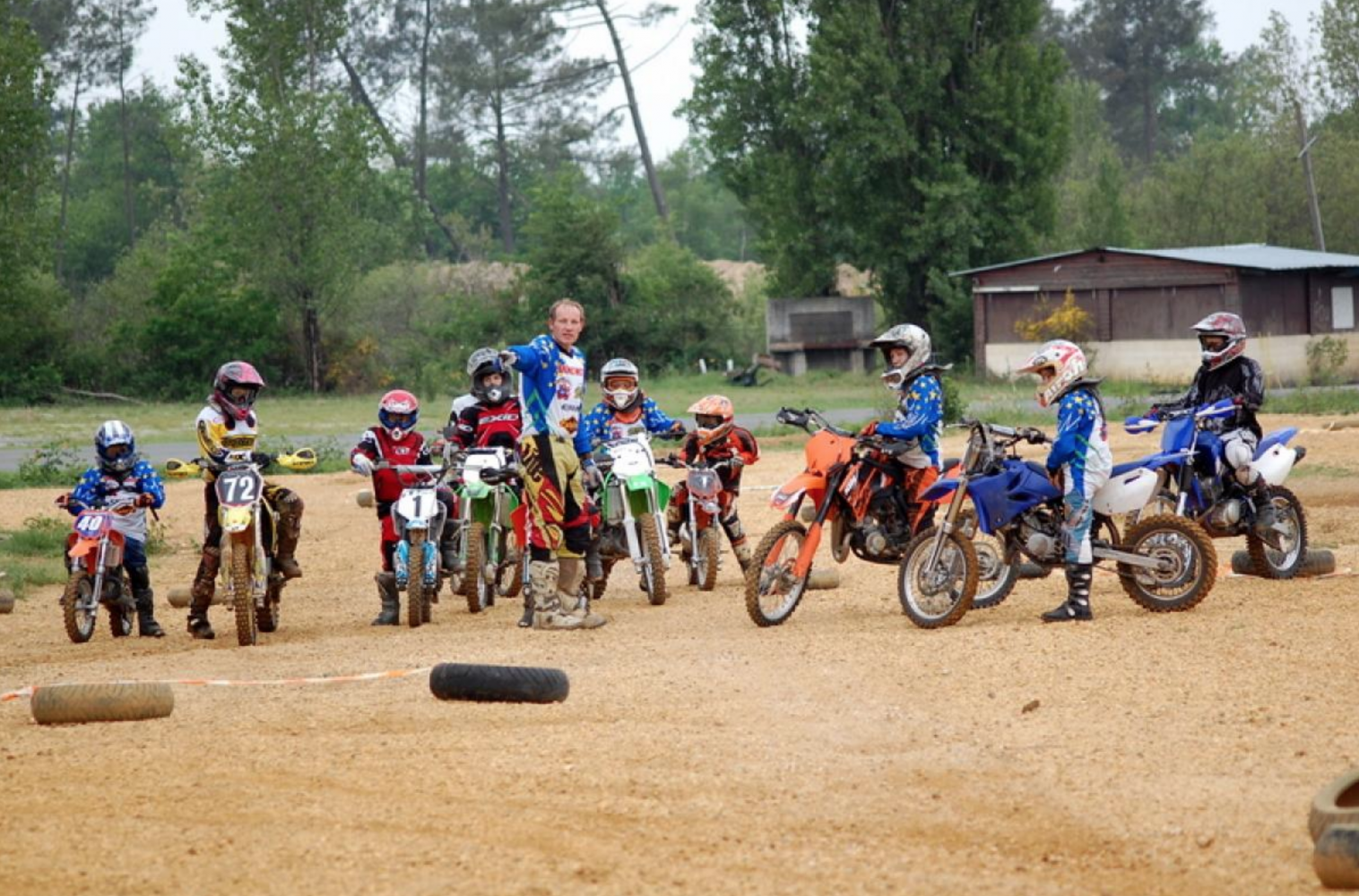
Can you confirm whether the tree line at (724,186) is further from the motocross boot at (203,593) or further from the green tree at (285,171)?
the motocross boot at (203,593)

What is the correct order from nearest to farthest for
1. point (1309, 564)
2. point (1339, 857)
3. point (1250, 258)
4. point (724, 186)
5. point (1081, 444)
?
point (1339, 857) < point (1081, 444) < point (1309, 564) < point (1250, 258) < point (724, 186)

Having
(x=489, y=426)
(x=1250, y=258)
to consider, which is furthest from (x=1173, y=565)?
(x=1250, y=258)

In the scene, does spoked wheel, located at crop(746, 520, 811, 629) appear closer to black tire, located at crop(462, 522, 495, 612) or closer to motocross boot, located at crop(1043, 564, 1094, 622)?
motocross boot, located at crop(1043, 564, 1094, 622)

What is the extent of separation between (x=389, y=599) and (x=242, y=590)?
4.36 feet

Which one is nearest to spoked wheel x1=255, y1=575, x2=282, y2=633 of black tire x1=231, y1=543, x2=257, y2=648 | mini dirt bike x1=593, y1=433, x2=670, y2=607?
black tire x1=231, y1=543, x2=257, y2=648

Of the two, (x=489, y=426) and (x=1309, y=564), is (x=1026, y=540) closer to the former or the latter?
(x=1309, y=564)

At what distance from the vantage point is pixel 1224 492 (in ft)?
43.5

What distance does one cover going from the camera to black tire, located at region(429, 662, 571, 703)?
9211 mm

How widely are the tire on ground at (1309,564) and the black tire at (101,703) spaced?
759 cm

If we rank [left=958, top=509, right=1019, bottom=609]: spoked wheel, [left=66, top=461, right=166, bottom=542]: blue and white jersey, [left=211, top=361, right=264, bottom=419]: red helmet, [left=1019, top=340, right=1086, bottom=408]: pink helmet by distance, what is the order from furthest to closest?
[left=66, top=461, right=166, bottom=542]: blue and white jersey, [left=211, top=361, right=264, bottom=419]: red helmet, [left=958, top=509, right=1019, bottom=609]: spoked wheel, [left=1019, top=340, right=1086, bottom=408]: pink helmet

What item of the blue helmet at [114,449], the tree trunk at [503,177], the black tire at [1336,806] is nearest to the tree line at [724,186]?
the tree trunk at [503,177]

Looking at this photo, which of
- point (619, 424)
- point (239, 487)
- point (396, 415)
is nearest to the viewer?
point (239, 487)

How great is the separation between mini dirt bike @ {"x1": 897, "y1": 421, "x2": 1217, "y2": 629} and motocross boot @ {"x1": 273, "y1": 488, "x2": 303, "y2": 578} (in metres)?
4.14

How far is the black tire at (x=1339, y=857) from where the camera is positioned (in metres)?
5.86
